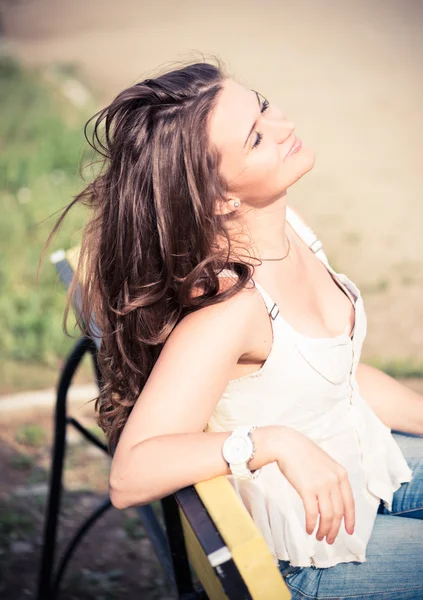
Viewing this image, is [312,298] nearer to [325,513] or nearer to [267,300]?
[267,300]

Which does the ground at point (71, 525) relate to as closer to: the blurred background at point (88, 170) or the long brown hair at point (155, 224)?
the blurred background at point (88, 170)

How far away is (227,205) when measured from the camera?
1720mm

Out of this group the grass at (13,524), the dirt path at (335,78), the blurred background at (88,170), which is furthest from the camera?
the dirt path at (335,78)

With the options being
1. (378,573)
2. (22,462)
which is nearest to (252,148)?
(378,573)

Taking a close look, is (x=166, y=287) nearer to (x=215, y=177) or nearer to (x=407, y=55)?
(x=215, y=177)

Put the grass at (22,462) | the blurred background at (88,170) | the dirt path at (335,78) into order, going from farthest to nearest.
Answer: the dirt path at (335,78)
the grass at (22,462)
the blurred background at (88,170)

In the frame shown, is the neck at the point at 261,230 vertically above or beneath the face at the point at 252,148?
beneath

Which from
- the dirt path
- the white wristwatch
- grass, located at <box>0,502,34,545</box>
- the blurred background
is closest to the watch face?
the white wristwatch

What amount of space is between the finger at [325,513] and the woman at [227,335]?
32 mm

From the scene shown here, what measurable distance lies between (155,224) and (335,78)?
5951mm

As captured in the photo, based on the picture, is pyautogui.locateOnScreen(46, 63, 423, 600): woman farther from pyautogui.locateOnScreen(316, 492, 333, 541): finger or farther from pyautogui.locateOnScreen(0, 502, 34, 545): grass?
pyautogui.locateOnScreen(0, 502, 34, 545): grass

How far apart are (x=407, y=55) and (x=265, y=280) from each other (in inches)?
235

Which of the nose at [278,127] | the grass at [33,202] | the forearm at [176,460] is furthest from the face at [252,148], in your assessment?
the grass at [33,202]

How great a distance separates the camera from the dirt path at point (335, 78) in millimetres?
4902
